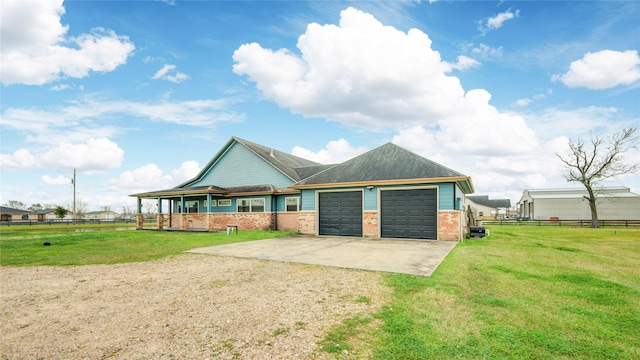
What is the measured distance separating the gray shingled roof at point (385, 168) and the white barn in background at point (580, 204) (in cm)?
3253

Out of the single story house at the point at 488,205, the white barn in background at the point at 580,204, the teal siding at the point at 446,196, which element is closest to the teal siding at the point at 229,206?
the teal siding at the point at 446,196

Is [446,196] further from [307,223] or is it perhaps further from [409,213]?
[307,223]

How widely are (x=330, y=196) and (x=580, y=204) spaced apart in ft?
140

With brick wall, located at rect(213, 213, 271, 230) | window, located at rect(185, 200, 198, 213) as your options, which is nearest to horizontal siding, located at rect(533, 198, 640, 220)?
brick wall, located at rect(213, 213, 271, 230)

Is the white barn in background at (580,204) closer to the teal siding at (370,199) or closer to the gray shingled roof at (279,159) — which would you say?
the teal siding at (370,199)

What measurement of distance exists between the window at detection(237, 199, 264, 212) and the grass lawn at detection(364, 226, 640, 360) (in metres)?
17.0

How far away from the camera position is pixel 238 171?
26.3 metres

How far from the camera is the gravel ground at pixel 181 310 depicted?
4.04 meters

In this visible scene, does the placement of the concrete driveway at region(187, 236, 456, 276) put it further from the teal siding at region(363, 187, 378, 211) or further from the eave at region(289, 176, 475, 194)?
the teal siding at region(363, 187, 378, 211)

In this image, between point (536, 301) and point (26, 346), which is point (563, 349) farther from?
point (26, 346)

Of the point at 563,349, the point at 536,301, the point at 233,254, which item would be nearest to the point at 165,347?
the point at 563,349

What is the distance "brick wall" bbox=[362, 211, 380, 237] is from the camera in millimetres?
16942

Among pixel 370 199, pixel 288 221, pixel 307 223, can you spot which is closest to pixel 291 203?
pixel 288 221

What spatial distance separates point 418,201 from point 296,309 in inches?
477
